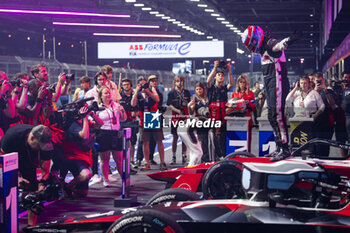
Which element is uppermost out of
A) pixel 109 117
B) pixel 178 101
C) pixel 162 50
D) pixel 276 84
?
pixel 162 50

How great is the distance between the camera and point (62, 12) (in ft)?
80.2

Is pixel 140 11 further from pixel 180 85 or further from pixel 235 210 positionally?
pixel 235 210

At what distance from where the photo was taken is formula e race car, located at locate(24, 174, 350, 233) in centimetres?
357

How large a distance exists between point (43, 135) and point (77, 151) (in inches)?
35.9

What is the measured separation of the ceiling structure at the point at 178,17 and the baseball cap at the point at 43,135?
14637 mm

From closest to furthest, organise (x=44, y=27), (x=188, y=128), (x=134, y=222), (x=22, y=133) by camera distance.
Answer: (x=134, y=222) < (x=22, y=133) < (x=188, y=128) < (x=44, y=27)

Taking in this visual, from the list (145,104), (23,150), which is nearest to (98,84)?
(145,104)

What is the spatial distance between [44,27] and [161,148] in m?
24.5

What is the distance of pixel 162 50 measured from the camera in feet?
88.3

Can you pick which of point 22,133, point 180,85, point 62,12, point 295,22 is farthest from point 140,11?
point 22,133

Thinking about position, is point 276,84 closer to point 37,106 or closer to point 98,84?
point 37,106

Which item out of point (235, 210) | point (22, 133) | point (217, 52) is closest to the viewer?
point (235, 210)

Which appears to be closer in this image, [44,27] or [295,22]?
[295,22]

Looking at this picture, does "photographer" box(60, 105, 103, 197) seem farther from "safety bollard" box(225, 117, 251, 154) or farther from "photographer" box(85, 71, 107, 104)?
"safety bollard" box(225, 117, 251, 154)
